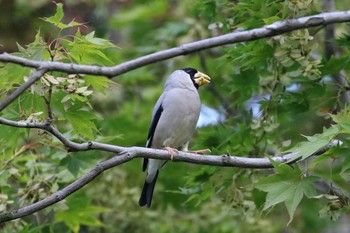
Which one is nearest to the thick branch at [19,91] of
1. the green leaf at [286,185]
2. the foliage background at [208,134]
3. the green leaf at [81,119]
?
the foliage background at [208,134]

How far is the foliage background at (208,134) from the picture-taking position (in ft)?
12.9

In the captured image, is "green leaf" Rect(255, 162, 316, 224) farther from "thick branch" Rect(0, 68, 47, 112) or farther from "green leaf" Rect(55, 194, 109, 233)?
"green leaf" Rect(55, 194, 109, 233)

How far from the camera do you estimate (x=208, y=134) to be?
5.09 metres

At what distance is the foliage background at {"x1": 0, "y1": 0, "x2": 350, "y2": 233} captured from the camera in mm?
3936

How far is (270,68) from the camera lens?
511cm

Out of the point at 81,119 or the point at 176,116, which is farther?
the point at 176,116

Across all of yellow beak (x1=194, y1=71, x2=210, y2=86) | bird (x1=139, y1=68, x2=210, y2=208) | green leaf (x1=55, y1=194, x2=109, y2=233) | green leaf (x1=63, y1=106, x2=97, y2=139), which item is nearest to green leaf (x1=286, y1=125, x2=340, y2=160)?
green leaf (x1=63, y1=106, x2=97, y2=139)

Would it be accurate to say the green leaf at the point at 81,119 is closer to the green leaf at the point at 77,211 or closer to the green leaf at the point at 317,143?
the green leaf at the point at 77,211

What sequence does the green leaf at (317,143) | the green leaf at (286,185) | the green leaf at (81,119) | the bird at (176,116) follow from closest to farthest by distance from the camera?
the green leaf at (317,143)
the green leaf at (286,185)
the green leaf at (81,119)
the bird at (176,116)

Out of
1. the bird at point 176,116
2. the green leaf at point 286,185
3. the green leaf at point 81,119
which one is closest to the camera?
the green leaf at point 286,185

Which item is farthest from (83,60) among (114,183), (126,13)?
(126,13)

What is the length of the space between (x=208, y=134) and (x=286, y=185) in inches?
56.9

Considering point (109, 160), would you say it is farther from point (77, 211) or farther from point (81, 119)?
point (77, 211)

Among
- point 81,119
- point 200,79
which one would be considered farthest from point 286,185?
point 200,79
